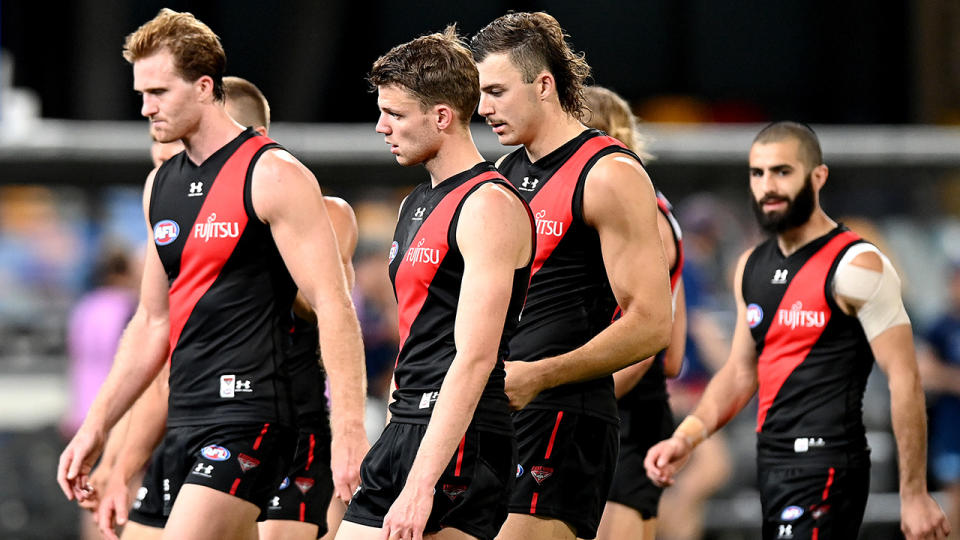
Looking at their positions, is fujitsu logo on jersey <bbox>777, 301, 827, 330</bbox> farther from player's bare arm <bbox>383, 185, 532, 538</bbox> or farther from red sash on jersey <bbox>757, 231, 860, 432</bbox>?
player's bare arm <bbox>383, 185, 532, 538</bbox>

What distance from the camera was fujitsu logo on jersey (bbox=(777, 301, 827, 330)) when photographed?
6.15 m

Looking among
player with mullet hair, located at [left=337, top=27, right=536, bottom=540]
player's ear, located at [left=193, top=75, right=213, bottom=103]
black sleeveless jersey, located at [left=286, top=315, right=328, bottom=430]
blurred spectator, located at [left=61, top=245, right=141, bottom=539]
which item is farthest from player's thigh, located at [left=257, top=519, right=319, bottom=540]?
blurred spectator, located at [left=61, top=245, right=141, bottom=539]

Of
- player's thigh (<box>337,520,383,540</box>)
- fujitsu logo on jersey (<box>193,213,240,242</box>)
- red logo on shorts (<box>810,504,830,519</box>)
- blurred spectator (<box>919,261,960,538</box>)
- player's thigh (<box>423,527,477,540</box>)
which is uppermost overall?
fujitsu logo on jersey (<box>193,213,240,242</box>)

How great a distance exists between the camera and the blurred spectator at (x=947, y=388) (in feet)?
34.7

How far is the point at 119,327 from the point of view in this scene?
10375 millimetres

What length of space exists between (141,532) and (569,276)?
6.51 feet

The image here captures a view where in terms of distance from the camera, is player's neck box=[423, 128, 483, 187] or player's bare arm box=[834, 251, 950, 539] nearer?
player's neck box=[423, 128, 483, 187]

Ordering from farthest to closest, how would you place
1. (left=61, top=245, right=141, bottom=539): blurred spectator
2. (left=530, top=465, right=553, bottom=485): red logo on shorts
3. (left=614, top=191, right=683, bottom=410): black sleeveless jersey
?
1. (left=61, top=245, right=141, bottom=539): blurred spectator
2. (left=614, top=191, right=683, bottom=410): black sleeveless jersey
3. (left=530, top=465, right=553, bottom=485): red logo on shorts

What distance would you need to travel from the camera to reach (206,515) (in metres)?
4.93

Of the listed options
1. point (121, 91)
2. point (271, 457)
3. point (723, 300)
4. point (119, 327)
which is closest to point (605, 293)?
point (271, 457)

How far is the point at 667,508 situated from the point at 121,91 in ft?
42.3

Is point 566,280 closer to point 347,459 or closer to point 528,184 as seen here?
point 528,184

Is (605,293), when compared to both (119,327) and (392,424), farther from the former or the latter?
(119,327)

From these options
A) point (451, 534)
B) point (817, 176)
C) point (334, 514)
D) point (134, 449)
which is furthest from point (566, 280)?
point (334, 514)
